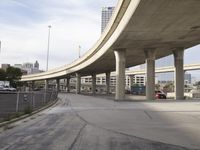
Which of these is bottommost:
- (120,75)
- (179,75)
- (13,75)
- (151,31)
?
(120,75)

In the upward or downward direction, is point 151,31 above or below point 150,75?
above

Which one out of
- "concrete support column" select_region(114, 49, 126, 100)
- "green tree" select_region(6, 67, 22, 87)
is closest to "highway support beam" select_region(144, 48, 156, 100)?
"concrete support column" select_region(114, 49, 126, 100)

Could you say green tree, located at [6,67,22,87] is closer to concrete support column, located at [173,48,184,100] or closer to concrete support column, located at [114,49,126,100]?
concrete support column, located at [114,49,126,100]

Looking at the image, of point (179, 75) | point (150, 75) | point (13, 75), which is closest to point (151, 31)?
point (150, 75)

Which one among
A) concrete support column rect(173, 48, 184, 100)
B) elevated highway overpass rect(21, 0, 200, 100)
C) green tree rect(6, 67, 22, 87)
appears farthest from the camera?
green tree rect(6, 67, 22, 87)

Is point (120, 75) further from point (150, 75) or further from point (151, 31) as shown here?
point (151, 31)

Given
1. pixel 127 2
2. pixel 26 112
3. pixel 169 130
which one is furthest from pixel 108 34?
pixel 169 130

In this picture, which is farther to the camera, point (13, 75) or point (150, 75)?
point (13, 75)

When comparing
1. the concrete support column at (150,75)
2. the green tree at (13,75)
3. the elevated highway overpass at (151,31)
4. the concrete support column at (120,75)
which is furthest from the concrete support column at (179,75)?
the green tree at (13,75)

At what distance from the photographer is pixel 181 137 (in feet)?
44.7

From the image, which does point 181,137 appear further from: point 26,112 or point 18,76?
point 18,76

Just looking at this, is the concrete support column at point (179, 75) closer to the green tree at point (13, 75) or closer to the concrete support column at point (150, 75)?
the concrete support column at point (150, 75)

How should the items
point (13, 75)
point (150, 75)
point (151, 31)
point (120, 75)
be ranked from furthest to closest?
point (13, 75), point (150, 75), point (120, 75), point (151, 31)

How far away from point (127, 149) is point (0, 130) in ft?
21.8
